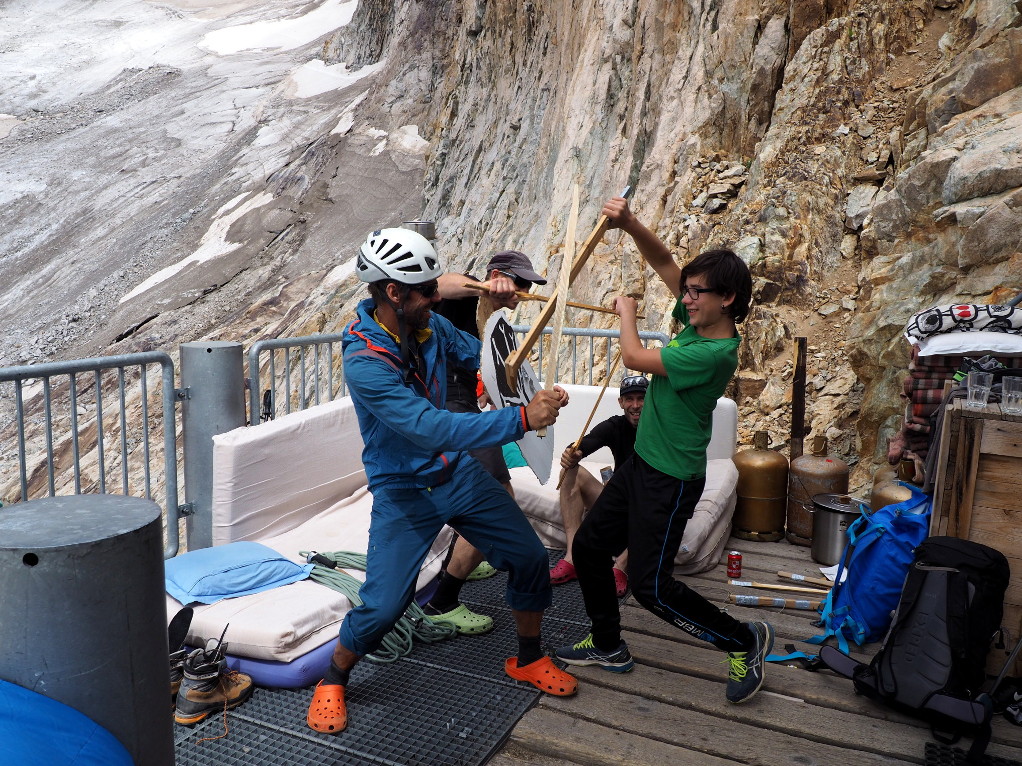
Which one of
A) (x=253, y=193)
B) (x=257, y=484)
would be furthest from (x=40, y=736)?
(x=253, y=193)

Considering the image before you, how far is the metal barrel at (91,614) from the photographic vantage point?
166 centimetres

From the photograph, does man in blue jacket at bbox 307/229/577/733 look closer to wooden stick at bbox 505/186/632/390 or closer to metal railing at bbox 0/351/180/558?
wooden stick at bbox 505/186/632/390

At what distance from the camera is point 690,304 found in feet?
10.5

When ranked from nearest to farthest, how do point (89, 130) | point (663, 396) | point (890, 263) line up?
point (663, 396) < point (890, 263) < point (89, 130)

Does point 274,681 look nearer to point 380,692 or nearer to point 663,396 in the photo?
point 380,692

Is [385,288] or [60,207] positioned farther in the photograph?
[60,207]

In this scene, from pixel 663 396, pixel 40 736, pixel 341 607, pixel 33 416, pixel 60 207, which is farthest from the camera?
pixel 60 207

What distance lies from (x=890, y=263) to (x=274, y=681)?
788 centimetres

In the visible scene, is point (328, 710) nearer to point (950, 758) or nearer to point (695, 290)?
point (695, 290)

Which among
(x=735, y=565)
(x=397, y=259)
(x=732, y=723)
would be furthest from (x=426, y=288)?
(x=735, y=565)

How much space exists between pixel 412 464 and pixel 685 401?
1108mm

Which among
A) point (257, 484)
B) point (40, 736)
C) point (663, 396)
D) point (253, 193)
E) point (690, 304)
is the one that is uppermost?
point (253, 193)

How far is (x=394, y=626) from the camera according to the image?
3787mm

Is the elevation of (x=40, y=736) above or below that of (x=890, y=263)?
below
